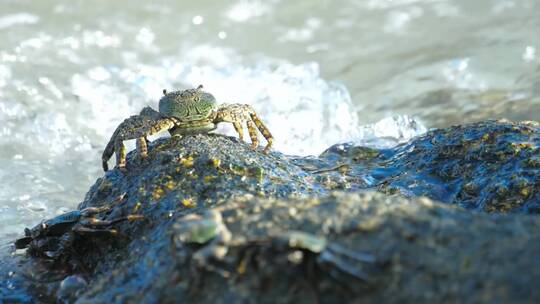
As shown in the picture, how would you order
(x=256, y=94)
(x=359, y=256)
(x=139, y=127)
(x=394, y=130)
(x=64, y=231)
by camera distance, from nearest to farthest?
(x=359, y=256), (x=64, y=231), (x=139, y=127), (x=394, y=130), (x=256, y=94)

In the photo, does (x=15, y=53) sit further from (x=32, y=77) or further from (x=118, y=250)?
(x=118, y=250)

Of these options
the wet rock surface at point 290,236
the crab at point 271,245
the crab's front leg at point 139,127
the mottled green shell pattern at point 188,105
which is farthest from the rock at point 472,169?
the crab at point 271,245

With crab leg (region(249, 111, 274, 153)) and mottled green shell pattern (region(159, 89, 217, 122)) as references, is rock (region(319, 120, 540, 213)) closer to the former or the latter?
crab leg (region(249, 111, 274, 153))

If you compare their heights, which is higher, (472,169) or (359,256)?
(472,169)

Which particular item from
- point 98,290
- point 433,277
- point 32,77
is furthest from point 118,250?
point 32,77

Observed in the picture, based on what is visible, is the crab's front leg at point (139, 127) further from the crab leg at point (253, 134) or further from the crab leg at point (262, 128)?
the crab leg at point (262, 128)

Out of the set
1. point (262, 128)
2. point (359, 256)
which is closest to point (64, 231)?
point (262, 128)

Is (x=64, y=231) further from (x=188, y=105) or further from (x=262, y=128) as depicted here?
(x=262, y=128)
